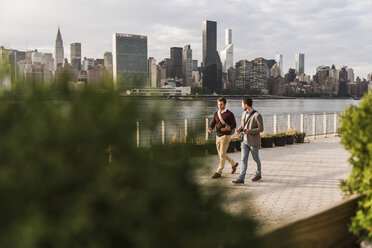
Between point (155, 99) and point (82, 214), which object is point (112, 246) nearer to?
point (82, 214)

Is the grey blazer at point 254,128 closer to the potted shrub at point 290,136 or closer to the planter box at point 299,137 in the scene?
the potted shrub at point 290,136

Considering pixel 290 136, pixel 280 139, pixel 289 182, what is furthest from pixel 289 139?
pixel 289 182

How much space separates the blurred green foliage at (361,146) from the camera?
296cm

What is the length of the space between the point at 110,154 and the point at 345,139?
302 cm

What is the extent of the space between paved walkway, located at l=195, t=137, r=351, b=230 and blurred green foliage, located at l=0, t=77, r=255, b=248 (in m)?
0.13

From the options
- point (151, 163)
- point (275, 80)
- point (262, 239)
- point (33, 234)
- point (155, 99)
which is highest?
point (275, 80)

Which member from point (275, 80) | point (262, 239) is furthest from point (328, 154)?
point (275, 80)

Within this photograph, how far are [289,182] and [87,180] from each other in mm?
8097

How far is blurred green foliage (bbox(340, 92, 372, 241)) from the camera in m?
2.96

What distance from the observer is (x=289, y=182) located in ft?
27.2

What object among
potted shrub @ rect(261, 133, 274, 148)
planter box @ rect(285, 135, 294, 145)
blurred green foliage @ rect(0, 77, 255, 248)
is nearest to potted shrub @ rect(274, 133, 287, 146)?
planter box @ rect(285, 135, 294, 145)

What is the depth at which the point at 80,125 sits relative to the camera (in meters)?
0.70

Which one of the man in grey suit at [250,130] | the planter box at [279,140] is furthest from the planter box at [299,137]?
the man in grey suit at [250,130]

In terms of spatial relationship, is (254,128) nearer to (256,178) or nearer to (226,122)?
(226,122)
